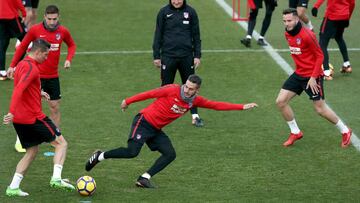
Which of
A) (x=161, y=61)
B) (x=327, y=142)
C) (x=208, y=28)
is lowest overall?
(x=208, y=28)

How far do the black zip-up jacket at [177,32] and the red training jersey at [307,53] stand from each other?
6.13 feet

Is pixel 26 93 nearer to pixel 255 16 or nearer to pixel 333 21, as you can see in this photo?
pixel 333 21

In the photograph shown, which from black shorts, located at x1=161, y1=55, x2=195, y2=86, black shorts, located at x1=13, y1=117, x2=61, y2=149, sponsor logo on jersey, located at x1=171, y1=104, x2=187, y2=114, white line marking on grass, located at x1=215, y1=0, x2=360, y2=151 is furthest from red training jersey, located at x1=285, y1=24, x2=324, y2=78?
black shorts, located at x1=13, y1=117, x2=61, y2=149

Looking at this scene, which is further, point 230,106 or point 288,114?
point 288,114

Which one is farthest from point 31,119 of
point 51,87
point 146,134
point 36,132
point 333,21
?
point 333,21

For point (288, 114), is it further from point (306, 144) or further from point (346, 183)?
point (346, 183)

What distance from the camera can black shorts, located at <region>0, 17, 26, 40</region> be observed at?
17531mm

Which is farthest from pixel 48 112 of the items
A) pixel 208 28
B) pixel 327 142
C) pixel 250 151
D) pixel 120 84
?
pixel 208 28

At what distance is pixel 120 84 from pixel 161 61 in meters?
3.04

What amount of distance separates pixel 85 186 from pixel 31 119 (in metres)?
1.12

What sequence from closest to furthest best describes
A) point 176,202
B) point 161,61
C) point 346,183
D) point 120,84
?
point 176,202, point 346,183, point 161,61, point 120,84

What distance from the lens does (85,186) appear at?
1080 centimetres

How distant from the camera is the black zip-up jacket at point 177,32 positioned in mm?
14125

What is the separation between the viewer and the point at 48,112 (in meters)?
15.3
